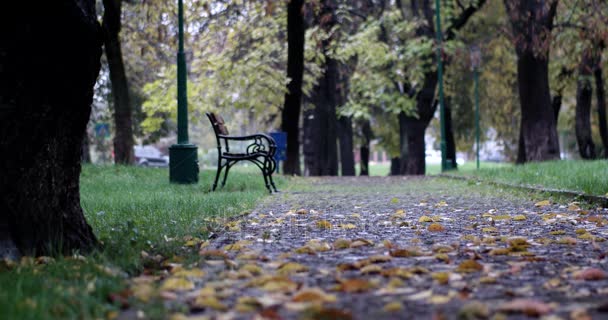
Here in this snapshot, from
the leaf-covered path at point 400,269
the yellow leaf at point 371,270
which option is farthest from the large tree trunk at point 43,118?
the yellow leaf at point 371,270

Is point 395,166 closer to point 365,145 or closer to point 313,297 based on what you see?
point 365,145

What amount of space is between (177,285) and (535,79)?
17667 mm

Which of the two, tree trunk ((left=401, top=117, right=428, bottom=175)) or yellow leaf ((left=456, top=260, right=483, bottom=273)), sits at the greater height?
tree trunk ((left=401, top=117, right=428, bottom=175))

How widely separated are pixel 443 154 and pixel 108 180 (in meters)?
12.4

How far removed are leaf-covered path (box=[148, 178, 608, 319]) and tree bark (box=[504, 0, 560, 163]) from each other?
40.2 feet

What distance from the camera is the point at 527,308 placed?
3.64m

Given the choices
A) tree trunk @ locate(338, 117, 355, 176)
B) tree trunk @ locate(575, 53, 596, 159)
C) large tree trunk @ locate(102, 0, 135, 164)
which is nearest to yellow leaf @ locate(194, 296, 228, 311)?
large tree trunk @ locate(102, 0, 135, 164)

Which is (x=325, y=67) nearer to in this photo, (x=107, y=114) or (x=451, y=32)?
(x=451, y=32)

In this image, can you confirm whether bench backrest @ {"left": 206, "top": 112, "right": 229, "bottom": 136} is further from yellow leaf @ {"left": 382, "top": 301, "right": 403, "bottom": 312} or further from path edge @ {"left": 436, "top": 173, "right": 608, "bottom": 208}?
yellow leaf @ {"left": 382, "top": 301, "right": 403, "bottom": 312}

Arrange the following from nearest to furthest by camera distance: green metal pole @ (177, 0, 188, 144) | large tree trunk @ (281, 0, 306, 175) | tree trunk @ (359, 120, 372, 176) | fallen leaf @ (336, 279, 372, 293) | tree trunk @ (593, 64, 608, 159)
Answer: fallen leaf @ (336, 279, 372, 293) → green metal pole @ (177, 0, 188, 144) → large tree trunk @ (281, 0, 306, 175) → tree trunk @ (593, 64, 608, 159) → tree trunk @ (359, 120, 372, 176)

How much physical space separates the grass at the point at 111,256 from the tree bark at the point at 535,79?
11035mm

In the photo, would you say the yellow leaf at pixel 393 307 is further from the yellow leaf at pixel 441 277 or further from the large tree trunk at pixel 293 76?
the large tree trunk at pixel 293 76

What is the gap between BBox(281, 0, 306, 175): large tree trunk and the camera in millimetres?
21094

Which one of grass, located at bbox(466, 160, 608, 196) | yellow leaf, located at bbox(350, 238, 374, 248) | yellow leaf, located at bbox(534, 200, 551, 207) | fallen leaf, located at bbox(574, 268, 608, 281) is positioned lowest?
fallen leaf, located at bbox(574, 268, 608, 281)
